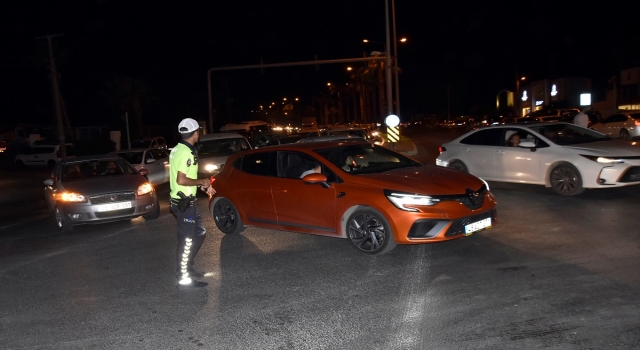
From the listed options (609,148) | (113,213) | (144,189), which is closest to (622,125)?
(609,148)

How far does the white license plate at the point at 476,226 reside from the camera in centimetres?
751

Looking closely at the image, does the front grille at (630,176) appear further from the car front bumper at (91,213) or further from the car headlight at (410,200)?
the car front bumper at (91,213)

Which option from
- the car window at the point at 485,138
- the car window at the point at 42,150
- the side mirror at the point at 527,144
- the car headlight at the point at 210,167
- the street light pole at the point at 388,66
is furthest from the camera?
the car window at the point at 42,150

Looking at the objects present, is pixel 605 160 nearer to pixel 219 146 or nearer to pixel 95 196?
pixel 95 196

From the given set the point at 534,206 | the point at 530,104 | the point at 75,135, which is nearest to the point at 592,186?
the point at 534,206

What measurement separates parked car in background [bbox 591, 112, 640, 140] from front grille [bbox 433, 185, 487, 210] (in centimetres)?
2337

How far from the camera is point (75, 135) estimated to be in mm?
52469

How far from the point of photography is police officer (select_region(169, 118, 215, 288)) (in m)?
6.59

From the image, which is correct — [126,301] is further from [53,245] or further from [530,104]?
[530,104]

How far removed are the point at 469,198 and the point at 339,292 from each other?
88.8 inches

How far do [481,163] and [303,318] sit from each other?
29.5ft

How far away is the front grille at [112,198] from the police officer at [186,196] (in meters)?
5.07

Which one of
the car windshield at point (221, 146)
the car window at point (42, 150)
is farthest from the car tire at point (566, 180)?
the car window at point (42, 150)

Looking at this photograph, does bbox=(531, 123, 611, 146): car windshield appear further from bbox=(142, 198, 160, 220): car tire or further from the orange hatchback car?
bbox=(142, 198, 160, 220): car tire
